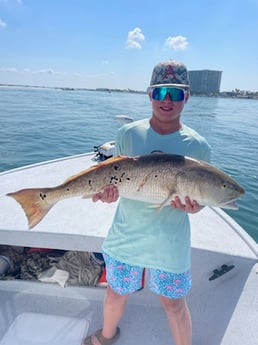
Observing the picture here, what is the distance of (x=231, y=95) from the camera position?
123 m

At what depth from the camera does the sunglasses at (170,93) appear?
6.51ft

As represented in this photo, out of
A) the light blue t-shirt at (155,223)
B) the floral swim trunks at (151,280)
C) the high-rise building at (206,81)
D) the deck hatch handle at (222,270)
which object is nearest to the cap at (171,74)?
the light blue t-shirt at (155,223)

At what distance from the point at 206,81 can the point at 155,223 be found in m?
132

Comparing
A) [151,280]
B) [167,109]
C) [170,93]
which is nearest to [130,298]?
[151,280]

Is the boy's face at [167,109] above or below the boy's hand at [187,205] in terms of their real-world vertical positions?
above

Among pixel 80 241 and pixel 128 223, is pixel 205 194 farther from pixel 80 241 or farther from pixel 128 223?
pixel 80 241

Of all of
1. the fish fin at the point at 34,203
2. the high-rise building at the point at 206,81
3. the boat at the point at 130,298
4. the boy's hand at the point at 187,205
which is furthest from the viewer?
the high-rise building at the point at 206,81

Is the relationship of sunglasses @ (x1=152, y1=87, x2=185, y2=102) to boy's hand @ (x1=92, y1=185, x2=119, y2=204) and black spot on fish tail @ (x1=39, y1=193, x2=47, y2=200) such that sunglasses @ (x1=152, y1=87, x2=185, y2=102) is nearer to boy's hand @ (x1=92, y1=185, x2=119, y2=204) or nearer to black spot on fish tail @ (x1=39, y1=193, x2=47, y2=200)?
boy's hand @ (x1=92, y1=185, x2=119, y2=204)

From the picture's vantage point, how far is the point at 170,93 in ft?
6.53

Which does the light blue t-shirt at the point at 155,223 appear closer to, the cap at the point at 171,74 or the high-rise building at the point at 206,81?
the cap at the point at 171,74

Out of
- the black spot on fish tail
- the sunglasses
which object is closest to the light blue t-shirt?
the sunglasses

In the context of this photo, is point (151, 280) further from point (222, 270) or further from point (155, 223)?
point (222, 270)

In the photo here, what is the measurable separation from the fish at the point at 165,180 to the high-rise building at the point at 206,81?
12584 cm

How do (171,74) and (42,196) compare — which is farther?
(42,196)
